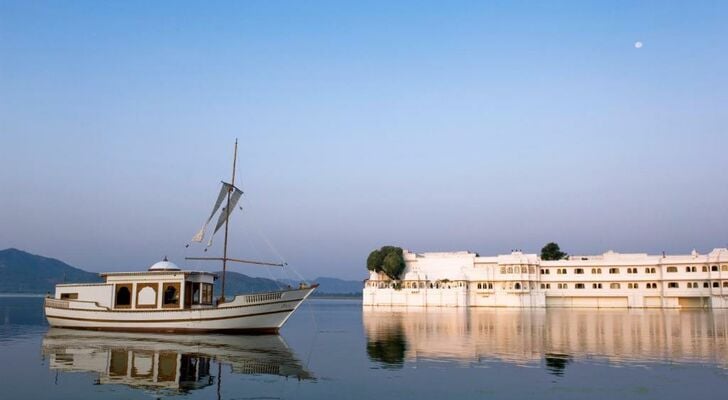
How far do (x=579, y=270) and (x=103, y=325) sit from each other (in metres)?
75.0

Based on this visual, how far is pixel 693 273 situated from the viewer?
8438 centimetres

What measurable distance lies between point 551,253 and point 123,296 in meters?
88.9

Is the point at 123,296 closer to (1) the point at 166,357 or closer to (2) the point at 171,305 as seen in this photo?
(2) the point at 171,305

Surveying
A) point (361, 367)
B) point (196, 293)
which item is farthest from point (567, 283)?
point (361, 367)

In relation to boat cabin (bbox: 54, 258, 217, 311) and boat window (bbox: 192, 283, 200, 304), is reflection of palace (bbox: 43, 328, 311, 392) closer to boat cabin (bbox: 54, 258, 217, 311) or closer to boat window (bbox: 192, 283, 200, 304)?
boat cabin (bbox: 54, 258, 217, 311)

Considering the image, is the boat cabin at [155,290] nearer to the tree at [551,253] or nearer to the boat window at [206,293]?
the boat window at [206,293]

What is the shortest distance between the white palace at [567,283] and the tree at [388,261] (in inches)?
116

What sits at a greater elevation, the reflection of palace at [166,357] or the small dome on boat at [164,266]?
the small dome on boat at [164,266]

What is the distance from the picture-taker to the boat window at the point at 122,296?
35172 millimetres

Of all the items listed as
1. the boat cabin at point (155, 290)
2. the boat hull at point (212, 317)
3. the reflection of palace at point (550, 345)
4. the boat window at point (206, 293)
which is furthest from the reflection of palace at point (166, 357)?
the reflection of palace at point (550, 345)

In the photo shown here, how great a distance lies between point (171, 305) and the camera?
3409cm

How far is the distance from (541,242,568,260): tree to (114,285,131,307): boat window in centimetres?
8784

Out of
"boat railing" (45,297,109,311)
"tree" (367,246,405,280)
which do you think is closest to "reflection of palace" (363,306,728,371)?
"boat railing" (45,297,109,311)

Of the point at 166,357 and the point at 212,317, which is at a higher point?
the point at 212,317
